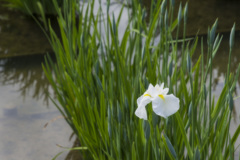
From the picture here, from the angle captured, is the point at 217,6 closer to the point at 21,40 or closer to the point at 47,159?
the point at 21,40

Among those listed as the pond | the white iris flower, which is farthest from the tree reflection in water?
the white iris flower

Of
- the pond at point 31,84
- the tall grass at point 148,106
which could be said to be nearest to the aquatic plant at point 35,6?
the pond at point 31,84

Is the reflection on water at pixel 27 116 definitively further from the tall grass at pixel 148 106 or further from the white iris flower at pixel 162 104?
the white iris flower at pixel 162 104

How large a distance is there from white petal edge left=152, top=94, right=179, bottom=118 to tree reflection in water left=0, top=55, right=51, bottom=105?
5.56 feet

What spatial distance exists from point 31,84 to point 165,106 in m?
1.91

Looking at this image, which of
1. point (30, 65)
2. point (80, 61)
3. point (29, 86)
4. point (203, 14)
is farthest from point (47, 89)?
point (203, 14)

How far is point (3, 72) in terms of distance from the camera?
278 cm

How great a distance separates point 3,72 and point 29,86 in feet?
A: 0.81

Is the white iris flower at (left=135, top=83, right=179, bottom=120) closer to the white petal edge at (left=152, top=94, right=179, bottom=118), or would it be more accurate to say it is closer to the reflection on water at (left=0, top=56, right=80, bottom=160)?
the white petal edge at (left=152, top=94, right=179, bottom=118)

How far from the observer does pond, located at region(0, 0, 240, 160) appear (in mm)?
2197

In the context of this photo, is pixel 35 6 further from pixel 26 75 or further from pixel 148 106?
pixel 148 106

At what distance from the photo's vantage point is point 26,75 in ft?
9.07

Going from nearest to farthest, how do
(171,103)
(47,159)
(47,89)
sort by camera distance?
(171,103) → (47,159) → (47,89)

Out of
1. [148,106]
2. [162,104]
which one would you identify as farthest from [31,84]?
[162,104]
